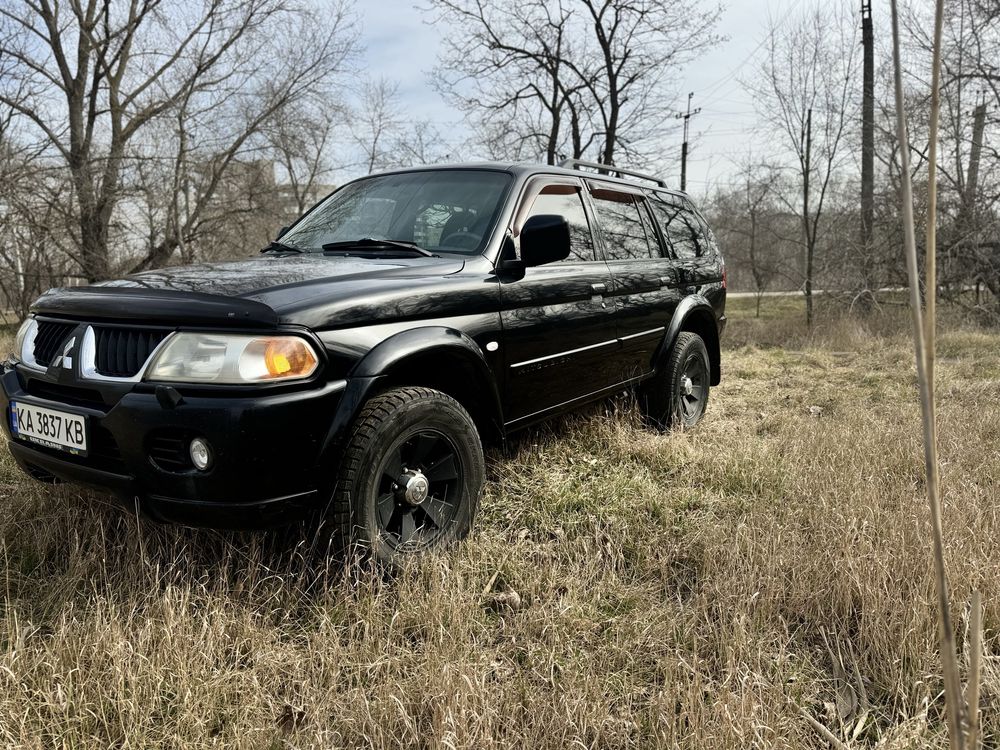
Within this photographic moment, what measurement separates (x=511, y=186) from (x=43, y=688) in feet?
8.73

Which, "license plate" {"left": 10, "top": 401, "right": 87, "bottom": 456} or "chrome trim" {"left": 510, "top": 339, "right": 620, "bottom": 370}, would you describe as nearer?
"license plate" {"left": 10, "top": 401, "right": 87, "bottom": 456}

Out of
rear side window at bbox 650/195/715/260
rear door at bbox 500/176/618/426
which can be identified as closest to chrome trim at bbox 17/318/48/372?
rear door at bbox 500/176/618/426

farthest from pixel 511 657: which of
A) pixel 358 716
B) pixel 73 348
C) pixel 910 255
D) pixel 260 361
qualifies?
pixel 73 348

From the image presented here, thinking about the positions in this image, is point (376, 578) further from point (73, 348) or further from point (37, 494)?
point (37, 494)

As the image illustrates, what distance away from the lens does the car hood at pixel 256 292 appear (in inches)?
80.0

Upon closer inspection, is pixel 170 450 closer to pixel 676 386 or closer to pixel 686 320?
pixel 676 386

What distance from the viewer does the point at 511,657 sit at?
6.56ft

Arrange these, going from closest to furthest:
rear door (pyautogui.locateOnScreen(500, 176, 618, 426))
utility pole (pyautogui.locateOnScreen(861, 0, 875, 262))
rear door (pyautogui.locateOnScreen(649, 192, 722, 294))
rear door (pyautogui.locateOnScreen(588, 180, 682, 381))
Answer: rear door (pyautogui.locateOnScreen(500, 176, 618, 426)), rear door (pyautogui.locateOnScreen(588, 180, 682, 381)), rear door (pyautogui.locateOnScreen(649, 192, 722, 294)), utility pole (pyautogui.locateOnScreen(861, 0, 875, 262))

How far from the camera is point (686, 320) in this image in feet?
15.4

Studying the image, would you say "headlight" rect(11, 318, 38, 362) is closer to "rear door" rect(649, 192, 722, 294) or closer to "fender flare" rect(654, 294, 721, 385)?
"fender flare" rect(654, 294, 721, 385)

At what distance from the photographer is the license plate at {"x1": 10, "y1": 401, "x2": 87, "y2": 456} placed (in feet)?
6.98

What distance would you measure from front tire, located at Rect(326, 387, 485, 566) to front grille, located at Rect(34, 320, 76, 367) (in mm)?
1171

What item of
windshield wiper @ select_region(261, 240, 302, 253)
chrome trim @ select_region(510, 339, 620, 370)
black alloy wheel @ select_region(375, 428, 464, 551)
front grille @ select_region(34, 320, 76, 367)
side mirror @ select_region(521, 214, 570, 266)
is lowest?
black alloy wheel @ select_region(375, 428, 464, 551)

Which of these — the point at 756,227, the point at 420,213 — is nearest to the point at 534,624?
the point at 420,213
